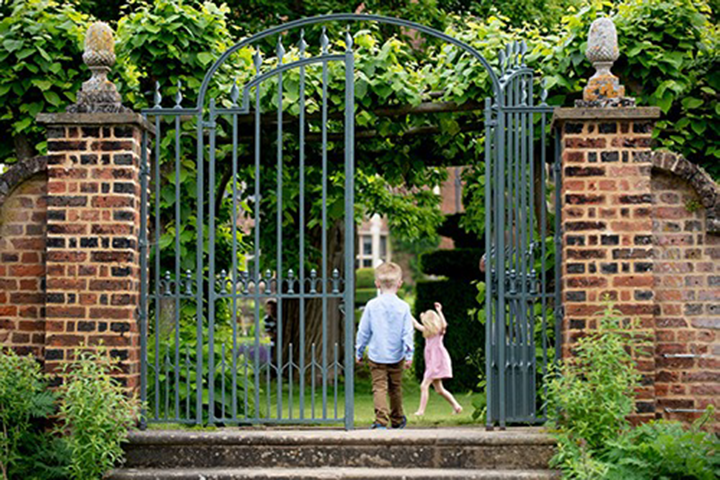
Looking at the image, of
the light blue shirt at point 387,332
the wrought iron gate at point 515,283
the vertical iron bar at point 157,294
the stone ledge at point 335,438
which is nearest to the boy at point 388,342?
the light blue shirt at point 387,332

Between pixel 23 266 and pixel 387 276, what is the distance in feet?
8.50

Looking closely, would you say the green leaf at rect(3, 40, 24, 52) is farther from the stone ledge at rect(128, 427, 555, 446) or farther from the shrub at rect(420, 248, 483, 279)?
the shrub at rect(420, 248, 483, 279)

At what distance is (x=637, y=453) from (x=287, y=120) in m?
4.07

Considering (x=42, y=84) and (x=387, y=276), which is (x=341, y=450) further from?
(x=42, y=84)

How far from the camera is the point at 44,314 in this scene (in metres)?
6.96

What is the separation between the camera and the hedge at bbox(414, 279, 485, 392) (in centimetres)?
1439

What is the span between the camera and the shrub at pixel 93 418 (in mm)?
6098

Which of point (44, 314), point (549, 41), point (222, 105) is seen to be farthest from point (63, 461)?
point (549, 41)

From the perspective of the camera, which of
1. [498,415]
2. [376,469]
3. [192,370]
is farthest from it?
[192,370]

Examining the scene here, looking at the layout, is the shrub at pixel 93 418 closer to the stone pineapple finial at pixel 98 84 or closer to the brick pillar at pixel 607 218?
the stone pineapple finial at pixel 98 84

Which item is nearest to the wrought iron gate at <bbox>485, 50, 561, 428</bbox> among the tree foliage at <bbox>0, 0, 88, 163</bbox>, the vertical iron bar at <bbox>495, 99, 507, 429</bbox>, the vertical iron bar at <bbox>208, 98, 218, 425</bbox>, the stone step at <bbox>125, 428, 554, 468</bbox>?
the vertical iron bar at <bbox>495, 99, 507, 429</bbox>

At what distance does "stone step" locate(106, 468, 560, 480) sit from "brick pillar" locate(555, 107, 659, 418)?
93cm

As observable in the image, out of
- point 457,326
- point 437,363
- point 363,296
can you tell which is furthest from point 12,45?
point 363,296

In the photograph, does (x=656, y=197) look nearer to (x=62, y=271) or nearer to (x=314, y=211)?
(x=62, y=271)
